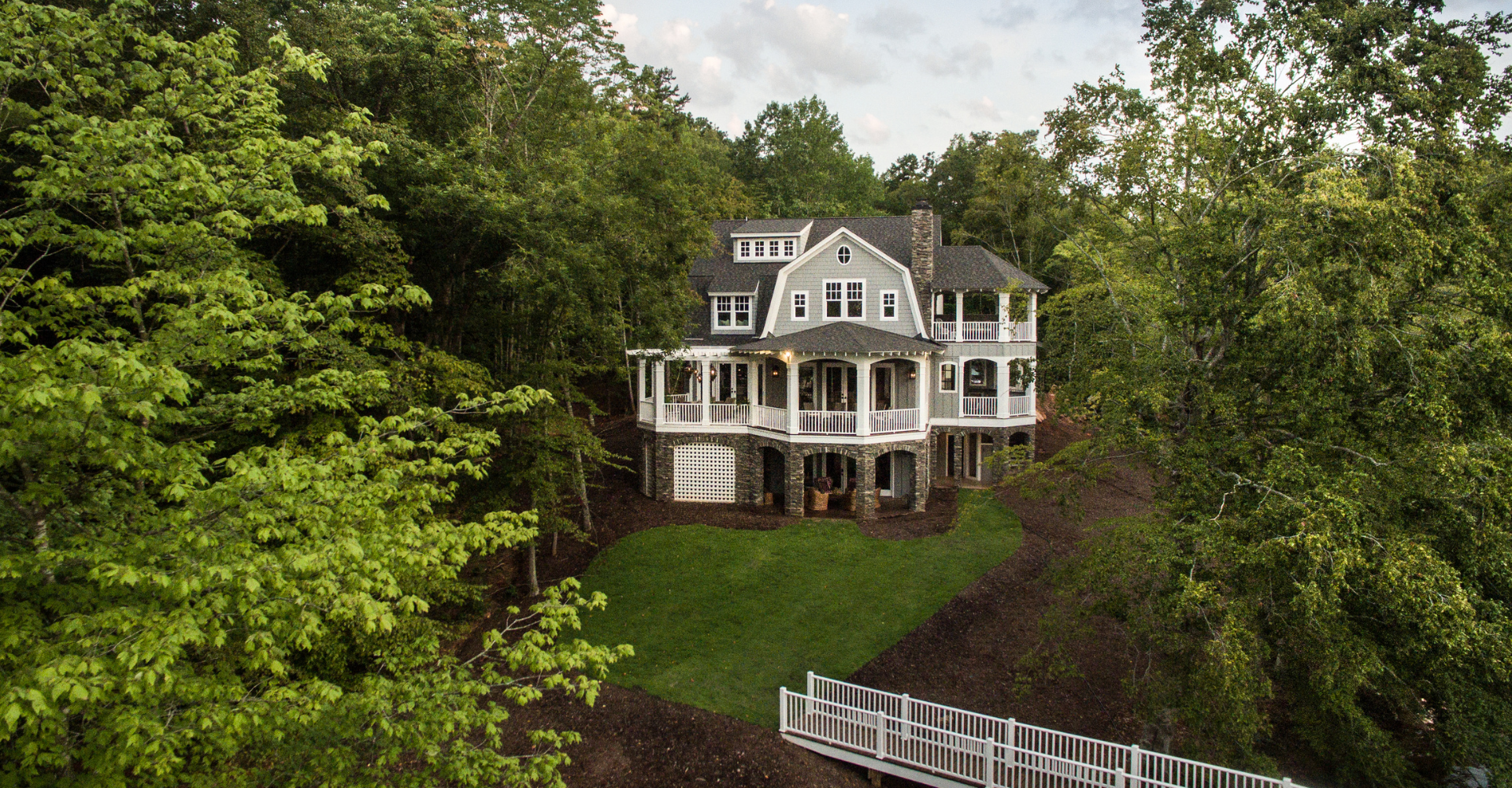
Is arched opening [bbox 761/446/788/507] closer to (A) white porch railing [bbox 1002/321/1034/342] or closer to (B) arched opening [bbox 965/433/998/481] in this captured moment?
(B) arched opening [bbox 965/433/998/481]

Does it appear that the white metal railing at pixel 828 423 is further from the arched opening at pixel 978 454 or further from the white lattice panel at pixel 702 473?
the arched opening at pixel 978 454

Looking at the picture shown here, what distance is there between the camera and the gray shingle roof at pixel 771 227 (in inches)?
1052

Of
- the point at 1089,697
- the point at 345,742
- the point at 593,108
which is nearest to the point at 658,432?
the point at 593,108

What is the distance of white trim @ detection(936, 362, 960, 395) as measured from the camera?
24.0 m

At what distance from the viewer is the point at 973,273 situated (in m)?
24.3

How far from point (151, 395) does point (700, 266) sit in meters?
22.2

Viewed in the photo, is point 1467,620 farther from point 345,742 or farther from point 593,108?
point 593,108

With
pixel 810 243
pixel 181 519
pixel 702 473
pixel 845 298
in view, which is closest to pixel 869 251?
pixel 845 298

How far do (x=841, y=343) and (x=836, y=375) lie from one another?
11.5 ft

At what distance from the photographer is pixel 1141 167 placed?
1208 cm

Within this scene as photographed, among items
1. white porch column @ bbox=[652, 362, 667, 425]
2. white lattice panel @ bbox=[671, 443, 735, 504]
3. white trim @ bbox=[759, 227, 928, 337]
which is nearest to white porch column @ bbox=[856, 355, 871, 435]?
white trim @ bbox=[759, 227, 928, 337]

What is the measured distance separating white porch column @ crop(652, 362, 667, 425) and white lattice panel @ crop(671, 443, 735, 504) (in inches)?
46.0

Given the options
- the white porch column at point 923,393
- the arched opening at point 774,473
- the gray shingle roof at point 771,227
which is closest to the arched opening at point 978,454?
the white porch column at point 923,393

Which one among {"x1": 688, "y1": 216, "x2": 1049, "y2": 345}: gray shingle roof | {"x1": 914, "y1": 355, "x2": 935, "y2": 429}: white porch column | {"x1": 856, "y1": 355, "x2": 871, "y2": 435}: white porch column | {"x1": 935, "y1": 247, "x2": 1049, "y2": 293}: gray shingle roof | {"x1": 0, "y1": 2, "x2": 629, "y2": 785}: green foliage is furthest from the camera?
{"x1": 688, "y1": 216, "x2": 1049, "y2": 345}: gray shingle roof
